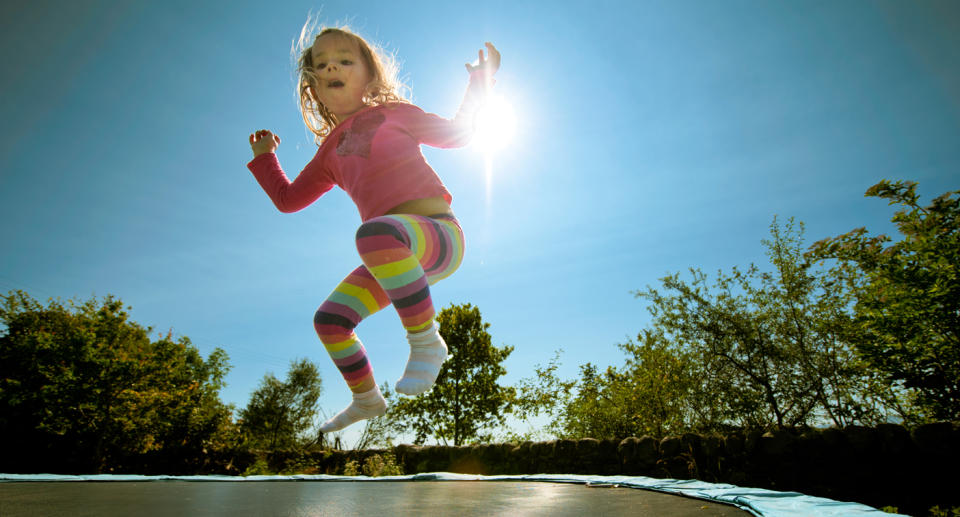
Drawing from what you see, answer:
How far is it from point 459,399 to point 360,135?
1086cm

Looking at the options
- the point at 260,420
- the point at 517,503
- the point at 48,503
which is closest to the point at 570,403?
→ the point at 517,503

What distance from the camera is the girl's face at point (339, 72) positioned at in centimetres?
134

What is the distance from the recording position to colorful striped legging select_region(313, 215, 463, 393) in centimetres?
94

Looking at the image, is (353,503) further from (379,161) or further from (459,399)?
(459,399)

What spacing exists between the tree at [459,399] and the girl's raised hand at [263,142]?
32.3ft

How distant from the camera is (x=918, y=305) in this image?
12.5 ft

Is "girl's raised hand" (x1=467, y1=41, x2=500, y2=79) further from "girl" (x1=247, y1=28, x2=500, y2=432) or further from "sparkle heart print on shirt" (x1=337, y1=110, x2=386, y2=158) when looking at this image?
"sparkle heart print on shirt" (x1=337, y1=110, x2=386, y2=158)

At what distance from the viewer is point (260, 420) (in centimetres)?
1772

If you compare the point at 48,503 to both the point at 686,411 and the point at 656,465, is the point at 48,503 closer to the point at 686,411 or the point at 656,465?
the point at 656,465

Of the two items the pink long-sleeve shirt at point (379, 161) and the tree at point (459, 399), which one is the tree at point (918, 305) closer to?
the pink long-sleeve shirt at point (379, 161)

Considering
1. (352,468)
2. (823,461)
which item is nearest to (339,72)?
(823,461)

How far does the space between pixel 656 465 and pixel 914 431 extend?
2544mm

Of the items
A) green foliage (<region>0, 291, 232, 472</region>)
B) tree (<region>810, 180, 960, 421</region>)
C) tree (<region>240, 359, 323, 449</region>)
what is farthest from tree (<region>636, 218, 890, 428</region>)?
tree (<region>240, 359, 323, 449</region>)

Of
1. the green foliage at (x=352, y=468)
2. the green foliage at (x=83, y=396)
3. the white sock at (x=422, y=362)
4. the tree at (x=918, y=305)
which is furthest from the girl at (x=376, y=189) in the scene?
→ the green foliage at (x=83, y=396)
